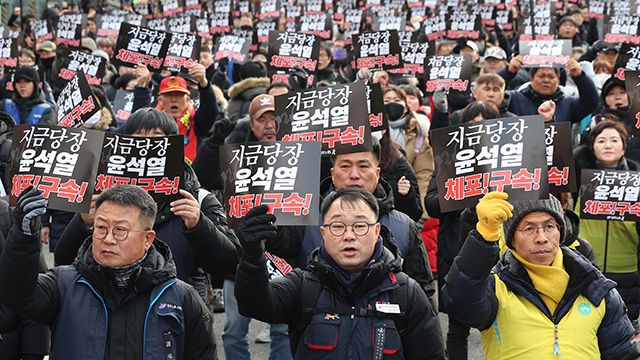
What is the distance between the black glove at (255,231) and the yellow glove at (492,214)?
84 centimetres

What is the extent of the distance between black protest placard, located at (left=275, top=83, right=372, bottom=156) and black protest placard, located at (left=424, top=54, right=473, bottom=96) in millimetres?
3862

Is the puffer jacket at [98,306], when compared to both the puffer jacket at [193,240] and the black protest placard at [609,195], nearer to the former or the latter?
the puffer jacket at [193,240]

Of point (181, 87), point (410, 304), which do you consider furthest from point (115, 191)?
point (181, 87)

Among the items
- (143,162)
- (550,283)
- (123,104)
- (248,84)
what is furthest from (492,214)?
(123,104)

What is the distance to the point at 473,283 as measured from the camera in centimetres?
349

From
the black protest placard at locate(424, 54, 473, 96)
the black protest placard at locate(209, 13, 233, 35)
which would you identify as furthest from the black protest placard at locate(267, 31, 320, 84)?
the black protest placard at locate(209, 13, 233, 35)

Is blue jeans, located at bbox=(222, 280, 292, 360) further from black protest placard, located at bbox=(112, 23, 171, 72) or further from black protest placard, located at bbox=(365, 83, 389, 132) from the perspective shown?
black protest placard, located at bbox=(112, 23, 171, 72)

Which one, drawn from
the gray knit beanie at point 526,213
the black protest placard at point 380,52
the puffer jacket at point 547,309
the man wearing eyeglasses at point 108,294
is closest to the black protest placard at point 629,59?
the black protest placard at point 380,52

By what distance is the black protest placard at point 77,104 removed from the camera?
20.2 ft

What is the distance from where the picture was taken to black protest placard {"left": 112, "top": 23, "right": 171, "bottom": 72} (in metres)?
8.60

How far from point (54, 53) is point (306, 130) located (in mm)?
10175

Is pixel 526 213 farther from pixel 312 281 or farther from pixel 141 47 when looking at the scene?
pixel 141 47

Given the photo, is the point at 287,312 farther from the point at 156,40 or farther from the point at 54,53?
the point at 54,53

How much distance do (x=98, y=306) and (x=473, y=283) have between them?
1.52 meters
